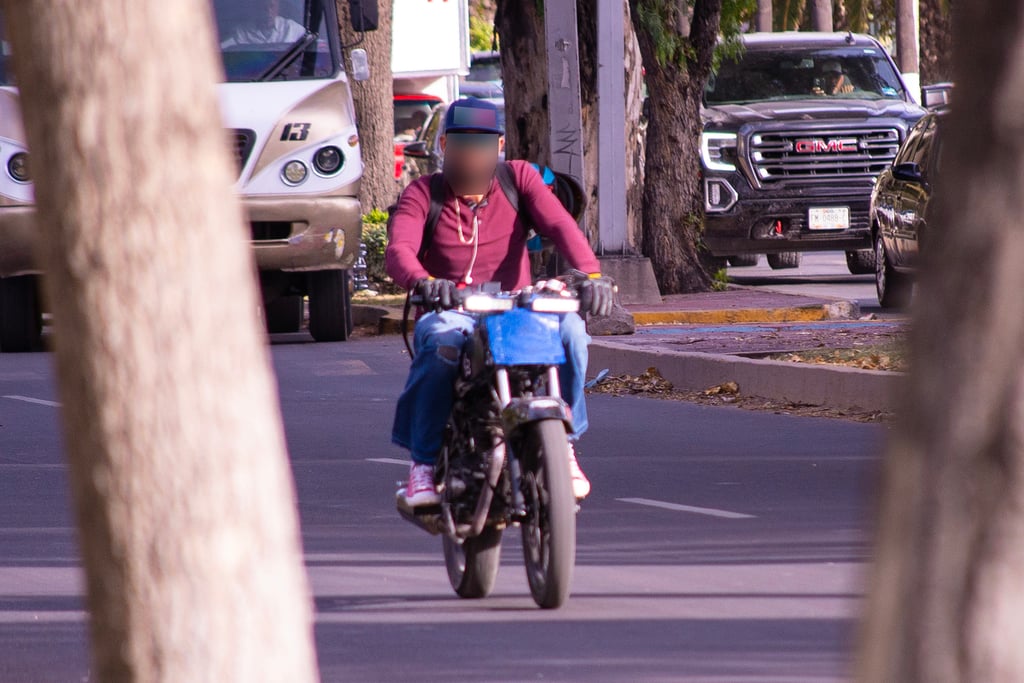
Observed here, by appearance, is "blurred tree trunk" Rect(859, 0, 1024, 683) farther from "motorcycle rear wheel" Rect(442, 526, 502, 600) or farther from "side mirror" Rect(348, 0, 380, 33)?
"side mirror" Rect(348, 0, 380, 33)

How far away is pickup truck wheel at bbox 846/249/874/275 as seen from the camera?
22.9 metres

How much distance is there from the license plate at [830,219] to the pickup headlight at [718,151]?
3.07 feet

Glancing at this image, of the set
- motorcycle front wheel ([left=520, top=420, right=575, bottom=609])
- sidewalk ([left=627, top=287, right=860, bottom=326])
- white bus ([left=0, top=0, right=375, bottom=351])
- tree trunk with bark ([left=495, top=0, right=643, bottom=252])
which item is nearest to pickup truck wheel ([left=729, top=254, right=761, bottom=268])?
tree trunk with bark ([left=495, top=0, right=643, bottom=252])

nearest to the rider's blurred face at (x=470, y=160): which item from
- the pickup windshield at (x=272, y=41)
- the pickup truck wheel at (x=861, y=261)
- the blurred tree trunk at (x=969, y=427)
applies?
the blurred tree trunk at (x=969, y=427)

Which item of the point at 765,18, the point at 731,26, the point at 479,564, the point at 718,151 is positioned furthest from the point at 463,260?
the point at 765,18

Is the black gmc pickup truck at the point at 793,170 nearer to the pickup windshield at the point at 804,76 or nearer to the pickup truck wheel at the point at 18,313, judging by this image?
the pickup windshield at the point at 804,76

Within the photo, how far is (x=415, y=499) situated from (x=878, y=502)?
4378 millimetres

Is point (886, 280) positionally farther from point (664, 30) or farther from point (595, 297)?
point (595, 297)

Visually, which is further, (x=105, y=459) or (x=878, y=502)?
(x=105, y=459)

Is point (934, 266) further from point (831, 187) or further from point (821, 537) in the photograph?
point (831, 187)

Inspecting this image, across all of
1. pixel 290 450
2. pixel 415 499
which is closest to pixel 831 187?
pixel 290 450

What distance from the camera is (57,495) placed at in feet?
28.9

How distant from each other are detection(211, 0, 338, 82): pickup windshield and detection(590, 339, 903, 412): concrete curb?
11.6ft

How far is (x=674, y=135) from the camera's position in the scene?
61.7ft
